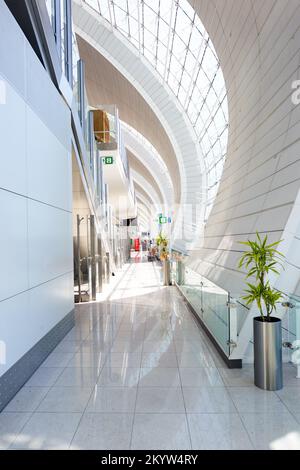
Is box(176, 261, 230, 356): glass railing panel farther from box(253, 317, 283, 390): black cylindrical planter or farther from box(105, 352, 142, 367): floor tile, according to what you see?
box(105, 352, 142, 367): floor tile

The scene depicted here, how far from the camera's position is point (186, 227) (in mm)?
27828

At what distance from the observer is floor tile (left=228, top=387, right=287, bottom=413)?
347 centimetres

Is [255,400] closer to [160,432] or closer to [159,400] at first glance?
[159,400]

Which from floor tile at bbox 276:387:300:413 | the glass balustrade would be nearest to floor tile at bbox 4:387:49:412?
the glass balustrade

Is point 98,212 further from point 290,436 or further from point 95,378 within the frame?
point 290,436

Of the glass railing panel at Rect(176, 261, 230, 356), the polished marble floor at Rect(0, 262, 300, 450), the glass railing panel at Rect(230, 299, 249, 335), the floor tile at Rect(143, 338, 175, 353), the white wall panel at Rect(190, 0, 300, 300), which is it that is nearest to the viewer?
the polished marble floor at Rect(0, 262, 300, 450)

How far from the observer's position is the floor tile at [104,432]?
2850 mm

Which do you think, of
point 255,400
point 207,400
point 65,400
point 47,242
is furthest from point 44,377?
→ point 255,400

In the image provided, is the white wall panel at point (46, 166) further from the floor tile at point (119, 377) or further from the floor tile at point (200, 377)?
the floor tile at point (200, 377)

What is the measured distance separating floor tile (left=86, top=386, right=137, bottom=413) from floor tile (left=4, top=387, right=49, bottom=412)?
60 centimetres

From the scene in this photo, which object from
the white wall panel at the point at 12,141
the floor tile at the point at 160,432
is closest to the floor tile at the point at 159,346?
the floor tile at the point at 160,432

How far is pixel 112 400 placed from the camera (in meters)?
3.74

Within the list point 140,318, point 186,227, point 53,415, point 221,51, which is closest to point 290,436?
point 53,415

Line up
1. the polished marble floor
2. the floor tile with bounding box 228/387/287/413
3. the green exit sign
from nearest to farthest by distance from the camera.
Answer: the polished marble floor < the floor tile with bounding box 228/387/287/413 < the green exit sign
